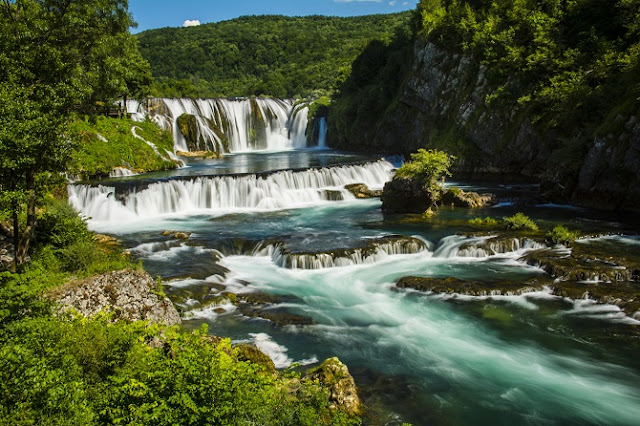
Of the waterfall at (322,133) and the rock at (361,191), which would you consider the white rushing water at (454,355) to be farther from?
the waterfall at (322,133)

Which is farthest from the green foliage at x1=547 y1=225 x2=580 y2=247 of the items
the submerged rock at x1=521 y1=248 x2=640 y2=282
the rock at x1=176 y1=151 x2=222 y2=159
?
the rock at x1=176 y1=151 x2=222 y2=159

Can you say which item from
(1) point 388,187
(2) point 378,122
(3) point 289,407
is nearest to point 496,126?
(1) point 388,187

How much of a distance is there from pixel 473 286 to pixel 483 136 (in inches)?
936

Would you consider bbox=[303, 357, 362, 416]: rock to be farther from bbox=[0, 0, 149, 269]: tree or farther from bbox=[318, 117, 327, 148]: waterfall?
bbox=[318, 117, 327, 148]: waterfall

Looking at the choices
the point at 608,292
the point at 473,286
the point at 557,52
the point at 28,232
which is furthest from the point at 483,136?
the point at 28,232

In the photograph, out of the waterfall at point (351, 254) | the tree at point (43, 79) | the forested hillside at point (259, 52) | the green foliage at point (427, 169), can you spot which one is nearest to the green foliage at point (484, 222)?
the green foliage at point (427, 169)

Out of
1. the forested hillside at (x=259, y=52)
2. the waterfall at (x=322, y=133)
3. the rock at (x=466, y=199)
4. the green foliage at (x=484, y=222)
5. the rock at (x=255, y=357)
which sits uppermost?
the forested hillside at (x=259, y=52)

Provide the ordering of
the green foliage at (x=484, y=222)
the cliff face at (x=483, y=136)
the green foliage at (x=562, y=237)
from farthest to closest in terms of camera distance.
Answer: the cliff face at (x=483, y=136), the green foliage at (x=484, y=222), the green foliage at (x=562, y=237)

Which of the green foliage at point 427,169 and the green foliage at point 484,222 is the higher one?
the green foliage at point 427,169

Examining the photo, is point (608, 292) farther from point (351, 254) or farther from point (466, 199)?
point (466, 199)

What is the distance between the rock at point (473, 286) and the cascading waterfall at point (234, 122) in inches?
1633

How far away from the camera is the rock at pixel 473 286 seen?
14984mm

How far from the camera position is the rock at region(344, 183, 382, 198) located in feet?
106

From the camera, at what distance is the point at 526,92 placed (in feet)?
109
